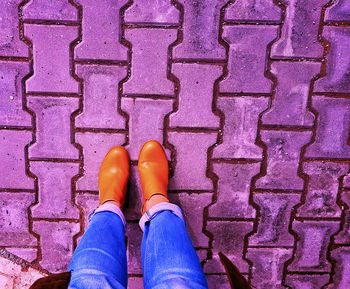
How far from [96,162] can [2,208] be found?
46 centimetres

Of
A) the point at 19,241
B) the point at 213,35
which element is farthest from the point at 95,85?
the point at 19,241

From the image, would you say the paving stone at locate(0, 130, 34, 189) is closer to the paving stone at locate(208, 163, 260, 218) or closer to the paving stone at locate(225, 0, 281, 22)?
the paving stone at locate(208, 163, 260, 218)

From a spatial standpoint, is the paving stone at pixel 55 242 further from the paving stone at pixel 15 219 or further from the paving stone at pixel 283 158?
the paving stone at pixel 283 158

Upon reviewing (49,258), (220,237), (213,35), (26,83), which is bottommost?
(49,258)

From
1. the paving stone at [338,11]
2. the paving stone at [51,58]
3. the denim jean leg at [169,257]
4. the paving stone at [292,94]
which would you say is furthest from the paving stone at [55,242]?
the paving stone at [338,11]

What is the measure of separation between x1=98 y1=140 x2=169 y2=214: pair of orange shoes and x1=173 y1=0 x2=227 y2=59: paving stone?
15.4 inches

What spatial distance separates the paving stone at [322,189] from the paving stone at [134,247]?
72cm

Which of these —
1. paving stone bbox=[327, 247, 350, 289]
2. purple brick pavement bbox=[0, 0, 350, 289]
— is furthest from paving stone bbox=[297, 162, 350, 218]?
paving stone bbox=[327, 247, 350, 289]

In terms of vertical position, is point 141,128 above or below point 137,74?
below

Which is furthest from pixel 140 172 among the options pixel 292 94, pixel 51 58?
pixel 292 94

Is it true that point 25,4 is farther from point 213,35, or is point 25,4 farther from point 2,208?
point 2,208

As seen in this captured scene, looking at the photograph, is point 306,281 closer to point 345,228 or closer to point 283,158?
point 345,228

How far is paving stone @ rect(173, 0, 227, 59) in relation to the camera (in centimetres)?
112

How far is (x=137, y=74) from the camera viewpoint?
1.16m
